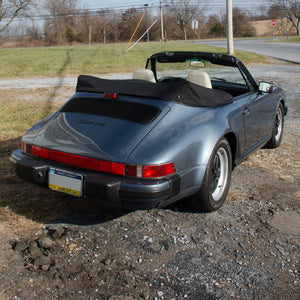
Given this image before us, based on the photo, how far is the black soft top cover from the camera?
3.36m

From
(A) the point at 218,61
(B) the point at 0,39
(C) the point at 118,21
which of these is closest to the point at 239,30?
(C) the point at 118,21

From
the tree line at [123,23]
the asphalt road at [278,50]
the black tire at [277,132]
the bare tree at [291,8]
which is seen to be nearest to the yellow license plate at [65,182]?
the black tire at [277,132]

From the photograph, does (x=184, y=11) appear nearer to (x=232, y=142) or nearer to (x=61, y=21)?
(x=61, y=21)

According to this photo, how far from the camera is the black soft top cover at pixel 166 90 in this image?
336 cm

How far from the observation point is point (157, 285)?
2471 mm

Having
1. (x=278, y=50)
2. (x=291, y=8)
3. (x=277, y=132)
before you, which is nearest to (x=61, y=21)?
(x=291, y=8)

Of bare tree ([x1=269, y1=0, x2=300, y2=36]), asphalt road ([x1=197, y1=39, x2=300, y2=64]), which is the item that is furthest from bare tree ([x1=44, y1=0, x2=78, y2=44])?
bare tree ([x1=269, y1=0, x2=300, y2=36])

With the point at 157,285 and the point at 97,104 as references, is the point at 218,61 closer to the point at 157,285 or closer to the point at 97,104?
the point at 97,104

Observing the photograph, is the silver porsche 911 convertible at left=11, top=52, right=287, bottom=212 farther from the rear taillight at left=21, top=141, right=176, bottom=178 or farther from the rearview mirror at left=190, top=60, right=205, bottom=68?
the rearview mirror at left=190, top=60, right=205, bottom=68

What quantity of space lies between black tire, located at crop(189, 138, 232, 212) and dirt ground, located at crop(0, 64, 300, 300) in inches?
4.8

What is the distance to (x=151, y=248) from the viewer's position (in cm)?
292

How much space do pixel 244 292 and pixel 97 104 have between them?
2.04 metres

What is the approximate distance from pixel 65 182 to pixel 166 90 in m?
1.21

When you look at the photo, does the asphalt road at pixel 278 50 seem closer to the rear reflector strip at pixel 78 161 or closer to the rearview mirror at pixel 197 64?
the rearview mirror at pixel 197 64
